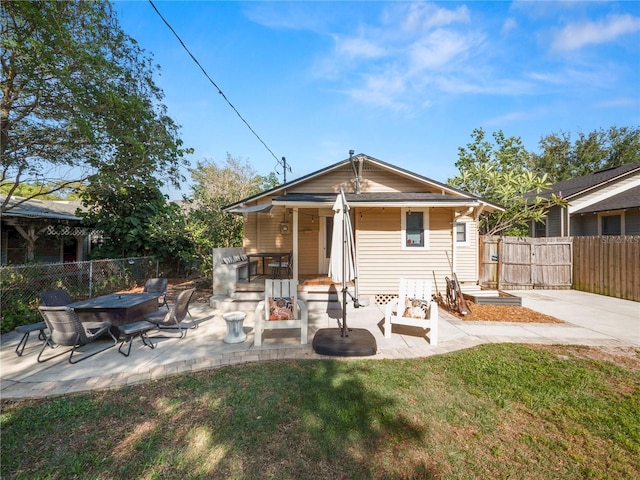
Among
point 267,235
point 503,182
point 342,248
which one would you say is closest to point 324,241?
point 267,235

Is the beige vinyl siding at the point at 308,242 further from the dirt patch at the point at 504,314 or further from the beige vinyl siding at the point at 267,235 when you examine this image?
the dirt patch at the point at 504,314

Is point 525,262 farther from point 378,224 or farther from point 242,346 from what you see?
point 242,346

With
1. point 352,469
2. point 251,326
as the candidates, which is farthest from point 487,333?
point 251,326

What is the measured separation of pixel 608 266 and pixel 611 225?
6.78m

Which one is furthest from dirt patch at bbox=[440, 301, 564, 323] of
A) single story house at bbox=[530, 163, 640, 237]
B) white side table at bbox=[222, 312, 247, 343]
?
single story house at bbox=[530, 163, 640, 237]

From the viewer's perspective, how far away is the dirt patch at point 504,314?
6.55 meters

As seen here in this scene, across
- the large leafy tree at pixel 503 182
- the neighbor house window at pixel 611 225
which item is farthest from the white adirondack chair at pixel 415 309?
the neighbor house window at pixel 611 225

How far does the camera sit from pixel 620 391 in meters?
3.45

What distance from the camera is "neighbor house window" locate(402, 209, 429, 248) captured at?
336 inches

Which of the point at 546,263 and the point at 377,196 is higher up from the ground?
the point at 377,196

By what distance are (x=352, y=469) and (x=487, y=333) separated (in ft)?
15.2

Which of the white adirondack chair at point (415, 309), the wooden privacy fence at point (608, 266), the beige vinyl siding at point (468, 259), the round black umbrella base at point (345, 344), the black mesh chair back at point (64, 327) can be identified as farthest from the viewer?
the beige vinyl siding at point (468, 259)

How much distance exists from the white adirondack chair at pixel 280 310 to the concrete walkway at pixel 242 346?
1.04 feet

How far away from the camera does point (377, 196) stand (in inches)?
333
